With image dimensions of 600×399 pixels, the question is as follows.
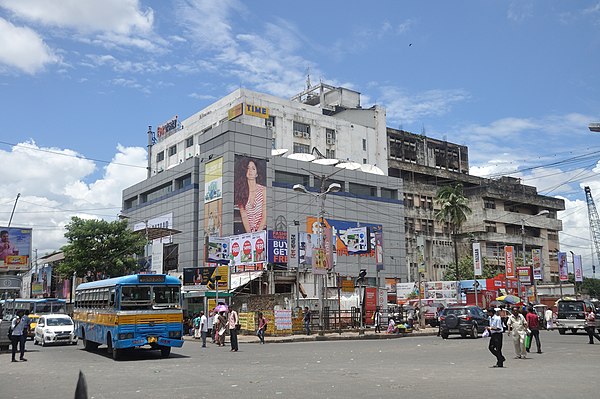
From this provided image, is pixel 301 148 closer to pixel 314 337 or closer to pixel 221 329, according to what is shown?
pixel 314 337

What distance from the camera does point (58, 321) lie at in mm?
30516

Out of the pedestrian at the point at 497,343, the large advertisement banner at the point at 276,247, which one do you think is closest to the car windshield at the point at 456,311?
the pedestrian at the point at 497,343

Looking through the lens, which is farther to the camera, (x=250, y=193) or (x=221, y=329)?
(x=250, y=193)

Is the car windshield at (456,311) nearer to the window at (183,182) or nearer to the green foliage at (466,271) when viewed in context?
the window at (183,182)

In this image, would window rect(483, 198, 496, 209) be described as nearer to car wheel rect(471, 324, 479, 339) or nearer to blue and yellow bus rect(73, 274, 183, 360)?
car wheel rect(471, 324, 479, 339)

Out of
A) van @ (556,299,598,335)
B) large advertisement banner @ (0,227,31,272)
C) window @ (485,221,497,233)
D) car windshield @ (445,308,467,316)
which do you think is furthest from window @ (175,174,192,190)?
window @ (485,221,497,233)

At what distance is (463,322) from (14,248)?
37610 mm

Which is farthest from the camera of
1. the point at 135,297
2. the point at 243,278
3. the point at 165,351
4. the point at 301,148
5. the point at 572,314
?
the point at 301,148

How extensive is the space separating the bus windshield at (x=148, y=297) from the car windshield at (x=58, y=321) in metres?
11.6

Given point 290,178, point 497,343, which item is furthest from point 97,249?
point 497,343

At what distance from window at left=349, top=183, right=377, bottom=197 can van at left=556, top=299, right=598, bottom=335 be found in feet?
144

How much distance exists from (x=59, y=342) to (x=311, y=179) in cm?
4685

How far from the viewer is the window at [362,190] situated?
257 feet

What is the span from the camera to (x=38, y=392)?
1248 cm
